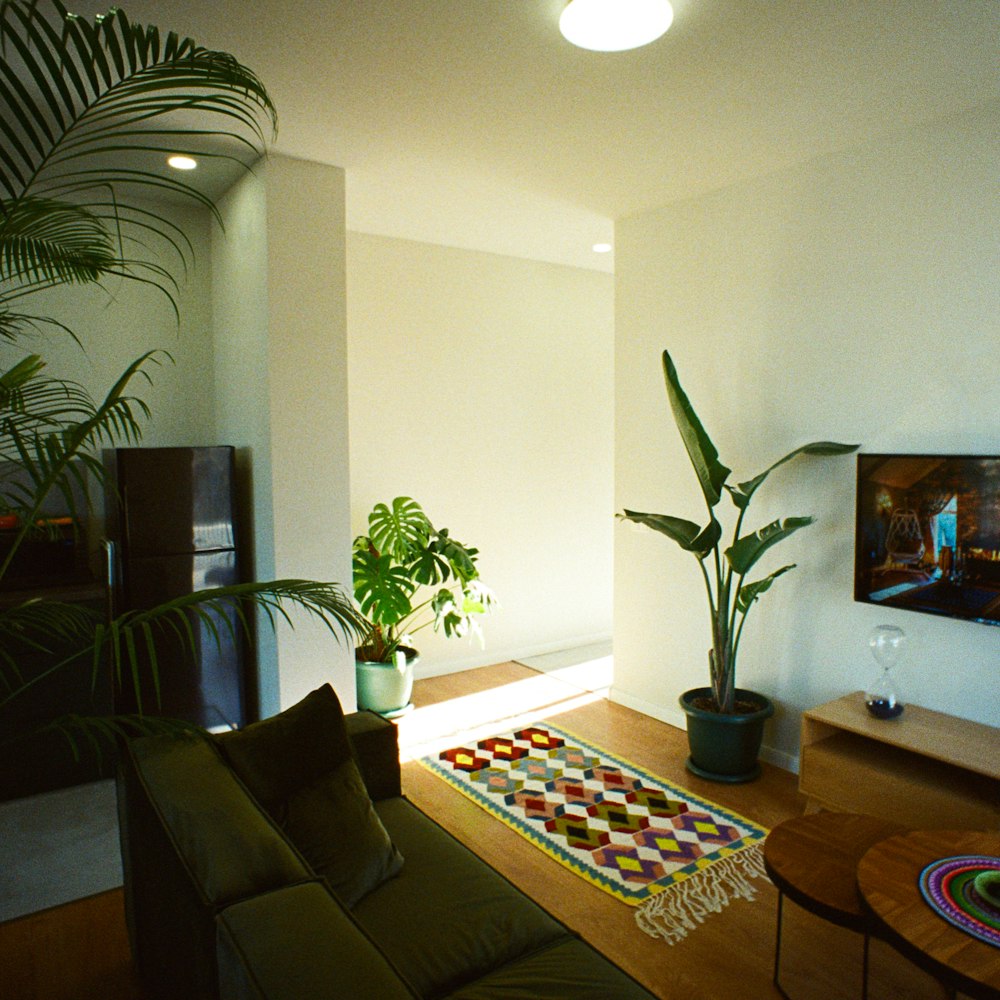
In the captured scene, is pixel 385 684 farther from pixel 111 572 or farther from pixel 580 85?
pixel 580 85

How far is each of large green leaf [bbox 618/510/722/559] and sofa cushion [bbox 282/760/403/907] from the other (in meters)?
1.81

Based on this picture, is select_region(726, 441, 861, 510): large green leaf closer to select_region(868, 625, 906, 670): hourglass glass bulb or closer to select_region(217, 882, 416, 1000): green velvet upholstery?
select_region(868, 625, 906, 670): hourglass glass bulb

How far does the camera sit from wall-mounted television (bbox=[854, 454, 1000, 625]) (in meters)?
2.71

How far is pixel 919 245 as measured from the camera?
2.92 metres

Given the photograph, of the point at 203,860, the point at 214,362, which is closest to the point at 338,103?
the point at 214,362

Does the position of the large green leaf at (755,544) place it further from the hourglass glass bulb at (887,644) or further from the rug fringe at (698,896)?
the rug fringe at (698,896)

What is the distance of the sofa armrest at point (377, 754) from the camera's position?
229cm

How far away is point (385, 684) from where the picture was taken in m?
4.07

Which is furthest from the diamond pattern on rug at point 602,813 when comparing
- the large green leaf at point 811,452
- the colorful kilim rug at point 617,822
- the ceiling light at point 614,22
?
the ceiling light at point 614,22

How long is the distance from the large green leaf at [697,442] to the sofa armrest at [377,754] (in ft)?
5.52

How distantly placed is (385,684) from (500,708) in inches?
26.7

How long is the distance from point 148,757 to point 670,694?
114 inches

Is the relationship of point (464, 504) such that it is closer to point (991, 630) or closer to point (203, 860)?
point (991, 630)

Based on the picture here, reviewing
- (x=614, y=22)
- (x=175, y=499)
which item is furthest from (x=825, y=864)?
(x=175, y=499)
